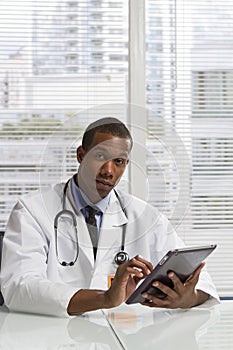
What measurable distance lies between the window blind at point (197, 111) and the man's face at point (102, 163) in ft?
3.47

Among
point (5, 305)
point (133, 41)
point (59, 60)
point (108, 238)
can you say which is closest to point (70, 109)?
point (59, 60)

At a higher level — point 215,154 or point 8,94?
point 8,94

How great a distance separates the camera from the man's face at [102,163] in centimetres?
214

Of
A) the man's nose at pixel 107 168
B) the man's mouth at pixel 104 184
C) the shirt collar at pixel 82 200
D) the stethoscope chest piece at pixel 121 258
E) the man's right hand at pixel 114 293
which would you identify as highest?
the man's nose at pixel 107 168

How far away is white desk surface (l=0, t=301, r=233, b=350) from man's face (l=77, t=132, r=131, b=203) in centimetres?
44

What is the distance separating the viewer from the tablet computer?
5.54 feet

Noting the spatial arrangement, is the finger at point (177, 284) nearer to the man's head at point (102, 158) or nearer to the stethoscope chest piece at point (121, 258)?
the stethoscope chest piece at point (121, 258)

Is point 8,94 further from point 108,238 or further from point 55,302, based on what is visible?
point 55,302

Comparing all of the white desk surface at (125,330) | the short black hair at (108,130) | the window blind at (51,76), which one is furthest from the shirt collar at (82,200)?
the window blind at (51,76)

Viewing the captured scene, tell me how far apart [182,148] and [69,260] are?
1.34 m

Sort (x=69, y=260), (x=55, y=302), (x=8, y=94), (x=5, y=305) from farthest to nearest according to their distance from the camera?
1. (x=8, y=94)
2. (x=69, y=260)
3. (x=5, y=305)
4. (x=55, y=302)

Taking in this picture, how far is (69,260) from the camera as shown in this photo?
2217 millimetres

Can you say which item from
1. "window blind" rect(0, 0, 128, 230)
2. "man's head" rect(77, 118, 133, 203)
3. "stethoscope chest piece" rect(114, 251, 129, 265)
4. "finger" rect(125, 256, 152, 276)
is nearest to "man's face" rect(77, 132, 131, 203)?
"man's head" rect(77, 118, 133, 203)

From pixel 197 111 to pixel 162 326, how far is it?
1.82m
